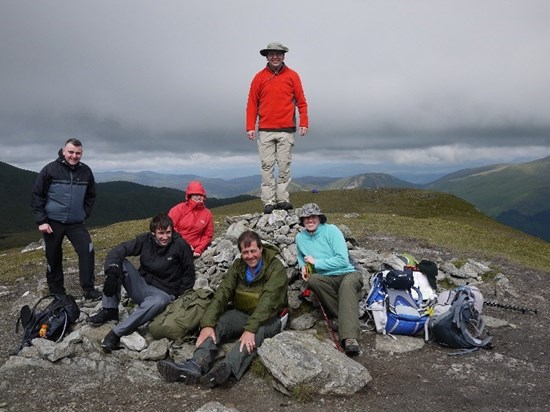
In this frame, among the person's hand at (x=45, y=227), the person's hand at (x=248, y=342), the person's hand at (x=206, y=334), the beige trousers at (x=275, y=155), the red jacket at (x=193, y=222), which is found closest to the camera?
the person's hand at (x=248, y=342)

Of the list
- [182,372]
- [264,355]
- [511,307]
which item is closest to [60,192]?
[182,372]

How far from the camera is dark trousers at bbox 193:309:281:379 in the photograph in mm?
8070

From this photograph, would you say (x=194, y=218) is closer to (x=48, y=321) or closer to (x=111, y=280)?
(x=111, y=280)

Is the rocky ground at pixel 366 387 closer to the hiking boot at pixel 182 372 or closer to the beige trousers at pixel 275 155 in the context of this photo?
the hiking boot at pixel 182 372

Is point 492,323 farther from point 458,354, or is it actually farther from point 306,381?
point 306,381

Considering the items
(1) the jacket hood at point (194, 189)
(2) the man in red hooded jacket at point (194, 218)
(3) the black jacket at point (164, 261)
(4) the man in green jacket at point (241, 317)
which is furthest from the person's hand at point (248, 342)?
(1) the jacket hood at point (194, 189)

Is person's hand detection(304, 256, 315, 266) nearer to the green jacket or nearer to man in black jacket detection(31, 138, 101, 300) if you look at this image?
the green jacket

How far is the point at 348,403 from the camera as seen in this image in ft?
24.2

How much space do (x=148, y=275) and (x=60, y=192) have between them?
3.67 m

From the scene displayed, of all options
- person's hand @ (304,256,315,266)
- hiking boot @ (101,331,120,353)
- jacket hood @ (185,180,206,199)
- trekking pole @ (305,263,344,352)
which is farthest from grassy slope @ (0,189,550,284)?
hiking boot @ (101,331,120,353)

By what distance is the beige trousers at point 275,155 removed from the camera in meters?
14.9

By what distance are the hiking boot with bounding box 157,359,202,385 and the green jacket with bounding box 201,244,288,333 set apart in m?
1.03

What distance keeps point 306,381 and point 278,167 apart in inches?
359

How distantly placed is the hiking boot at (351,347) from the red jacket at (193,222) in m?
6.22
